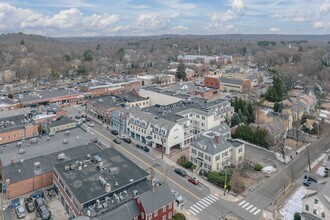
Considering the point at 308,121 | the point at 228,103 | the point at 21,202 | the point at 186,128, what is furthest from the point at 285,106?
the point at 21,202

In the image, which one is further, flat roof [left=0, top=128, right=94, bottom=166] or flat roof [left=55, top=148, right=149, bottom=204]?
flat roof [left=0, top=128, right=94, bottom=166]

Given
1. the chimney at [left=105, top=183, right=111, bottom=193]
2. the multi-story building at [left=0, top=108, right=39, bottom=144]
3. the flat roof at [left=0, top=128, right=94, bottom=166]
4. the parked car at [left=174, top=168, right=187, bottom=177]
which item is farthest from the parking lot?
the multi-story building at [left=0, top=108, right=39, bottom=144]

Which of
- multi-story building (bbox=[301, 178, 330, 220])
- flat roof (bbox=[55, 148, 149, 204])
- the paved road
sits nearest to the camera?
multi-story building (bbox=[301, 178, 330, 220])

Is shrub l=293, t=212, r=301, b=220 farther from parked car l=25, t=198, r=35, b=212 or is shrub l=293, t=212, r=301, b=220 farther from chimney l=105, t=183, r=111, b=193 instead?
parked car l=25, t=198, r=35, b=212

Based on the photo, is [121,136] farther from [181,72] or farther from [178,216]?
[181,72]

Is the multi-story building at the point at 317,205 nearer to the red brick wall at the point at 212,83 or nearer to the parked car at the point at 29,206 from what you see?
the parked car at the point at 29,206

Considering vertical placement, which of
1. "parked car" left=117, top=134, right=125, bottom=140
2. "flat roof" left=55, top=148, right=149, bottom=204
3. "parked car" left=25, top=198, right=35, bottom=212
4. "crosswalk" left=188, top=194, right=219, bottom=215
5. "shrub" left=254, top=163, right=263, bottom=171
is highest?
"flat roof" left=55, top=148, right=149, bottom=204

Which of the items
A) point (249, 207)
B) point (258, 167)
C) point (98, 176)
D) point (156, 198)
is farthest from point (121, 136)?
point (249, 207)
